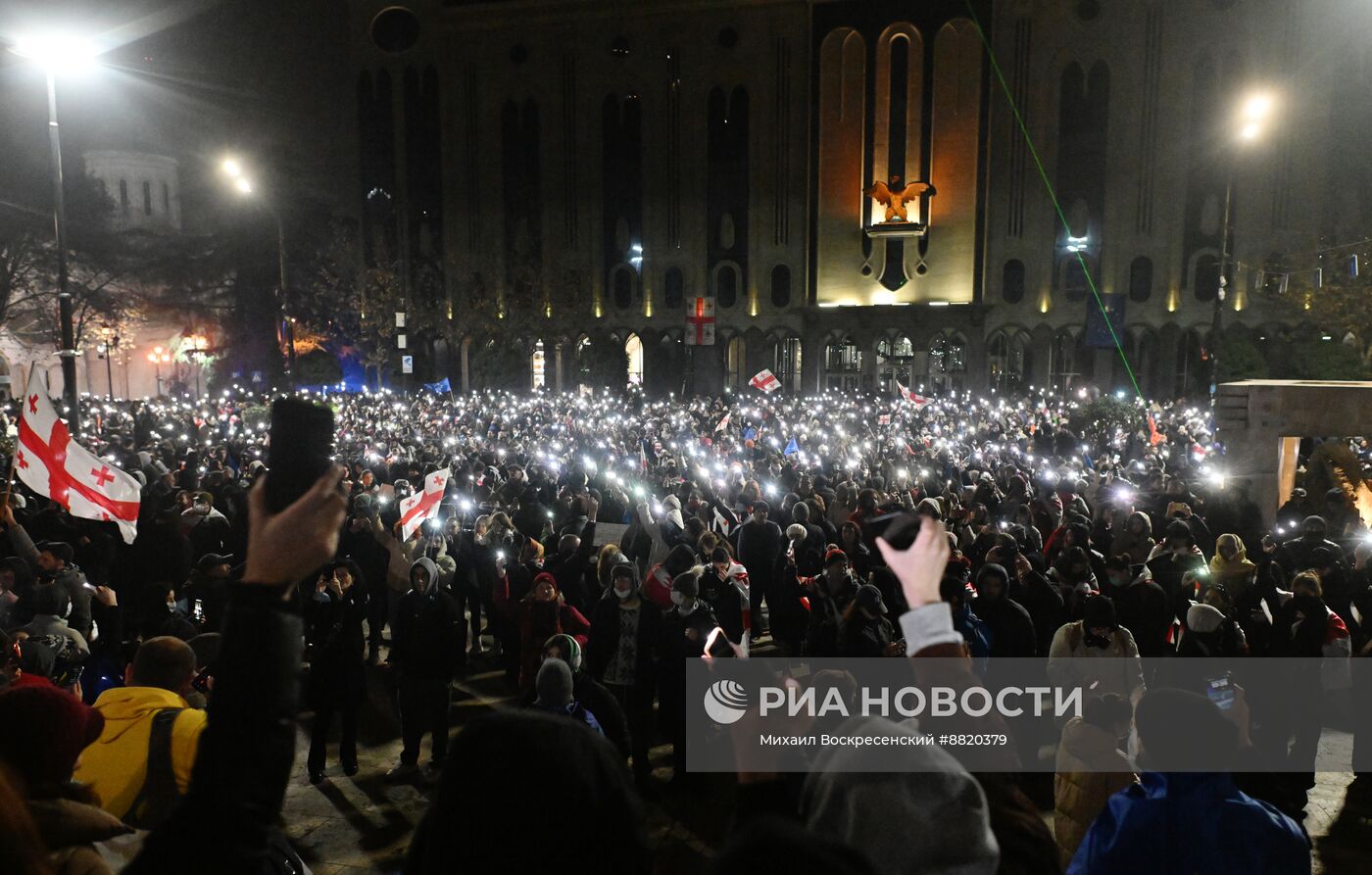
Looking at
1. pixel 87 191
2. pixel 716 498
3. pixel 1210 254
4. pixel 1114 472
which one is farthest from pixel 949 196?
pixel 87 191

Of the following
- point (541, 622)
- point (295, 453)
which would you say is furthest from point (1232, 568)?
point (295, 453)

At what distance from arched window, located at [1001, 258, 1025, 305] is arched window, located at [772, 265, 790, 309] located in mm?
10051

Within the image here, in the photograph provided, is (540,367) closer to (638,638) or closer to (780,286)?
(780,286)

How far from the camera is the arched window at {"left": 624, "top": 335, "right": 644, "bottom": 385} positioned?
1783 inches

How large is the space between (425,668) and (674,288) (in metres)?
37.5

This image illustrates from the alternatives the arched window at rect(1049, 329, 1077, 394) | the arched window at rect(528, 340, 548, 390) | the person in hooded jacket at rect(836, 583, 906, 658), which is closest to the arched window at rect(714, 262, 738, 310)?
the arched window at rect(528, 340, 548, 390)

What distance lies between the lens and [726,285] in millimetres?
42250

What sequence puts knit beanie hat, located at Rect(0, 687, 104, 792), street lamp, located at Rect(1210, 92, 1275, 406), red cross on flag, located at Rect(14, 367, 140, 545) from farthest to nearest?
1. street lamp, located at Rect(1210, 92, 1275, 406)
2. red cross on flag, located at Rect(14, 367, 140, 545)
3. knit beanie hat, located at Rect(0, 687, 104, 792)

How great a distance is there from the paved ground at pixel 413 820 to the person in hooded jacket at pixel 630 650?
49 cm

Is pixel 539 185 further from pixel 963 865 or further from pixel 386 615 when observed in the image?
pixel 963 865

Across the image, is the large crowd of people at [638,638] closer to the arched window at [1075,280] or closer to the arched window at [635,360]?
the arched window at [1075,280]

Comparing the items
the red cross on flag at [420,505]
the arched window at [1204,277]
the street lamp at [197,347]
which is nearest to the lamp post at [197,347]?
the street lamp at [197,347]

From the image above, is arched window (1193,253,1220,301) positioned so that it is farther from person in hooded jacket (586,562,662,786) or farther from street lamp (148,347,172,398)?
street lamp (148,347,172,398)

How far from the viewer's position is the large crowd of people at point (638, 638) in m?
1.25
